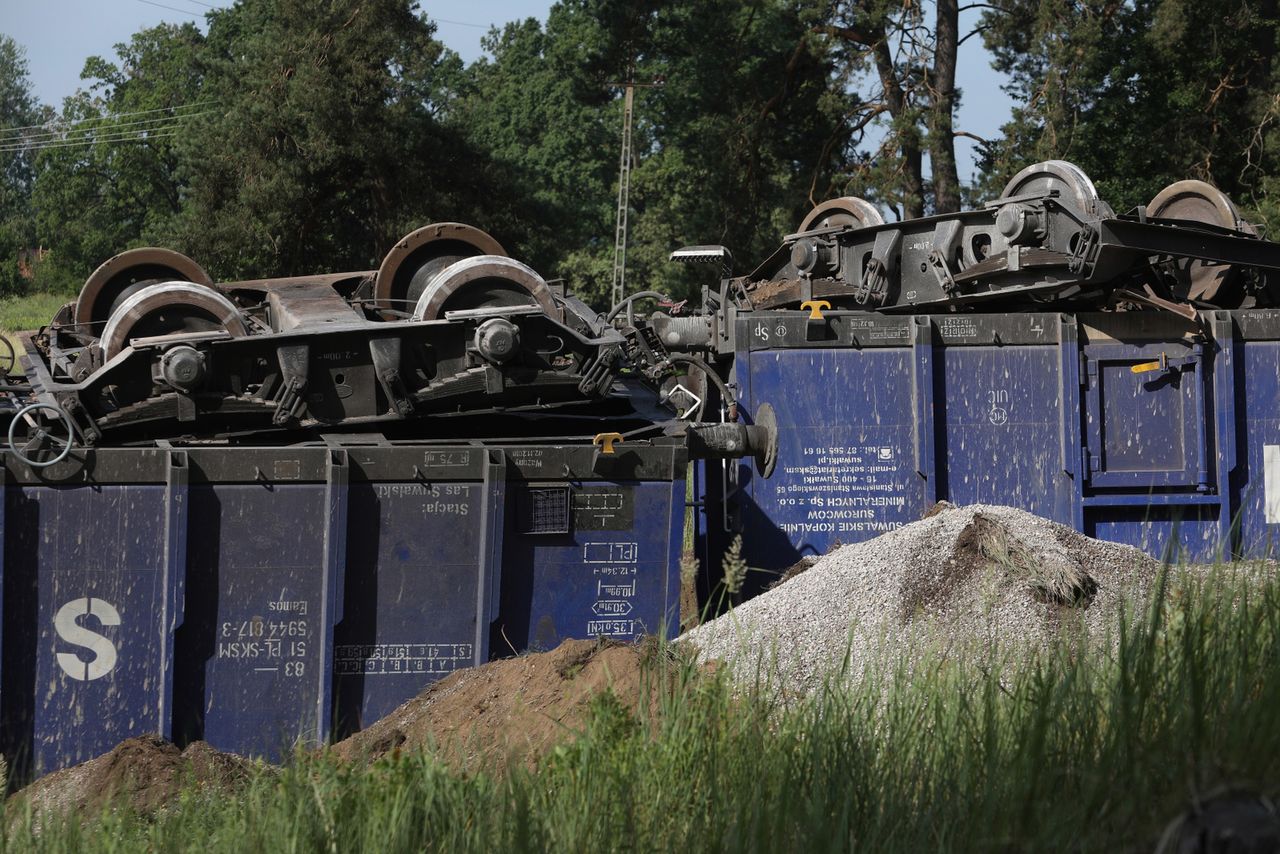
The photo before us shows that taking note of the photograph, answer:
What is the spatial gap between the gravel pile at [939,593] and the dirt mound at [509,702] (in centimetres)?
45

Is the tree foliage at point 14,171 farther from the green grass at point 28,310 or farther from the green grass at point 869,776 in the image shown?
the green grass at point 869,776

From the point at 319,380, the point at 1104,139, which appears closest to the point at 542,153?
the point at 1104,139

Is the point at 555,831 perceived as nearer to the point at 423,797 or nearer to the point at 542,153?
the point at 423,797

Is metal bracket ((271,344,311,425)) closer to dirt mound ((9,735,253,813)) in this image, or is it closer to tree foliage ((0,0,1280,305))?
dirt mound ((9,735,253,813))

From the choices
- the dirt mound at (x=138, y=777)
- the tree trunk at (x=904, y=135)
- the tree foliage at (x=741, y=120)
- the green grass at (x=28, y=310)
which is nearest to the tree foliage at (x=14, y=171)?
the green grass at (x=28, y=310)

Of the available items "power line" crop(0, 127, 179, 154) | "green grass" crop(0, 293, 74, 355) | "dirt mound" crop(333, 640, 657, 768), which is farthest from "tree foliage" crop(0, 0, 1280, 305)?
"power line" crop(0, 127, 179, 154)

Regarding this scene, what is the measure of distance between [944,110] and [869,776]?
837 inches

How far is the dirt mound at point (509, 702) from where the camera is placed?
507 centimetres

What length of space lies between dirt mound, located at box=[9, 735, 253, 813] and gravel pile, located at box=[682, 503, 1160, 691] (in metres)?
1.91

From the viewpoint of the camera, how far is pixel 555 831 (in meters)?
3.64

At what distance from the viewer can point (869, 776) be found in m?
3.80

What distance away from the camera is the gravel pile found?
5844mm

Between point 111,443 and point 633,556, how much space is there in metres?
2.53

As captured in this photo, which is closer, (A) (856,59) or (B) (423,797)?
(B) (423,797)
